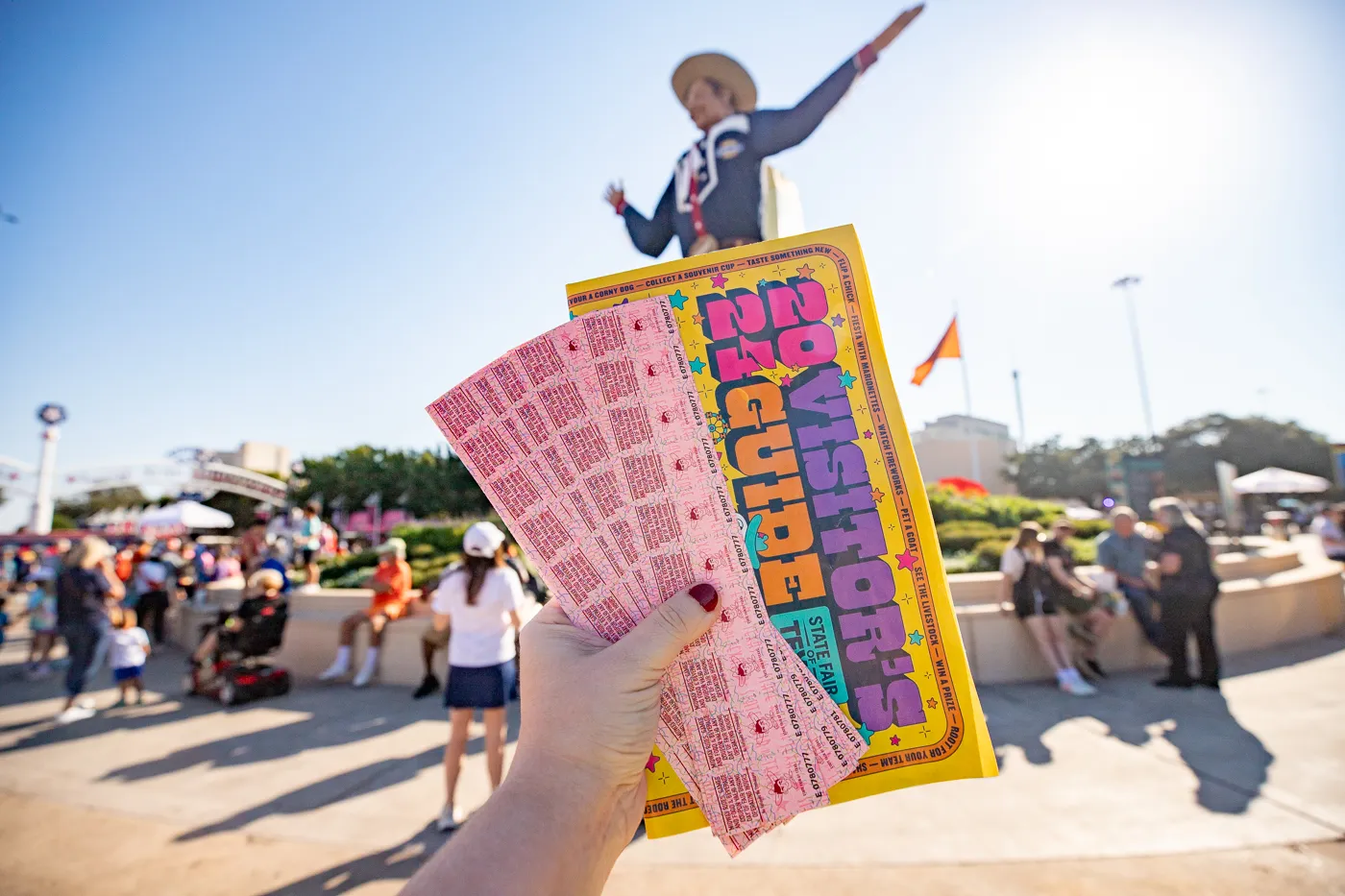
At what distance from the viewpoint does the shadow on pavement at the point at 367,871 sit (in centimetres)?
282

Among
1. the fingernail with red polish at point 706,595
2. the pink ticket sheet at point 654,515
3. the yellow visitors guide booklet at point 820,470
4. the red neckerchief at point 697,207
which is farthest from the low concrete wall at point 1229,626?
the fingernail with red polish at point 706,595

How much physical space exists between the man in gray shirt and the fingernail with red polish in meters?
6.46

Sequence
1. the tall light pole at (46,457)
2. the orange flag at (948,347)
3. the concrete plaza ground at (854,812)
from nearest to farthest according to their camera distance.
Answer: the concrete plaza ground at (854,812), the orange flag at (948,347), the tall light pole at (46,457)

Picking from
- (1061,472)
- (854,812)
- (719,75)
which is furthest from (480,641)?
(1061,472)

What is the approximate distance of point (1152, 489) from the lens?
2209 centimetres

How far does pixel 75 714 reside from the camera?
19.0ft

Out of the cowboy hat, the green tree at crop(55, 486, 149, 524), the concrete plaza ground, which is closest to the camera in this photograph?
the cowboy hat

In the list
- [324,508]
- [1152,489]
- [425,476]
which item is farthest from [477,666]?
[324,508]

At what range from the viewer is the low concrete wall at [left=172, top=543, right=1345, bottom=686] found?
5707mm

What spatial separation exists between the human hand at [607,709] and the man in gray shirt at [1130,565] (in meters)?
6.53

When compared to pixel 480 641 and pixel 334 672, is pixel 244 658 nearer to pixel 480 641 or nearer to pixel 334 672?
pixel 334 672

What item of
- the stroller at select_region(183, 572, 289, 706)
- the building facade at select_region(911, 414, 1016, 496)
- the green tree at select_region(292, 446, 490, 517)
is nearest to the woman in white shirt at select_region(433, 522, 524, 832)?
the stroller at select_region(183, 572, 289, 706)

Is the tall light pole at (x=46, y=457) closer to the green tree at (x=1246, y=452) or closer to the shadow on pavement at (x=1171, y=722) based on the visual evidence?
the shadow on pavement at (x=1171, y=722)

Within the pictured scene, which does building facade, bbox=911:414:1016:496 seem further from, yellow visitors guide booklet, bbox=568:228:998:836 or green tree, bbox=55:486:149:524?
green tree, bbox=55:486:149:524
